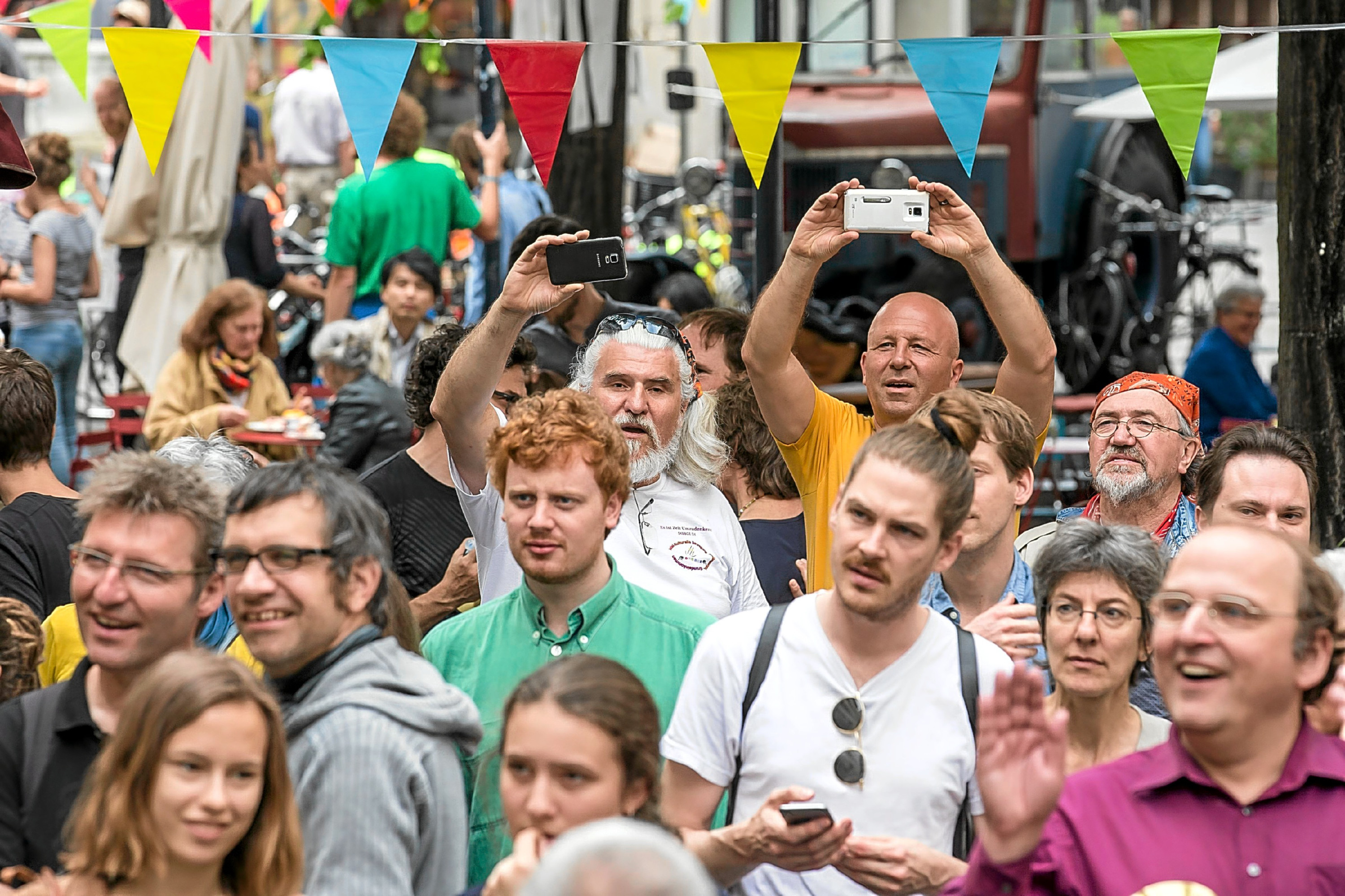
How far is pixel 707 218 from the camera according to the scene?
12812 millimetres

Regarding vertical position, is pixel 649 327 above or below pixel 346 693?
above

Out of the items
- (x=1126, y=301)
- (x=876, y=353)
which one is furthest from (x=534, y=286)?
(x=1126, y=301)

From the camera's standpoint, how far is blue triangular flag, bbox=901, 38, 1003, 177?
5.33 m

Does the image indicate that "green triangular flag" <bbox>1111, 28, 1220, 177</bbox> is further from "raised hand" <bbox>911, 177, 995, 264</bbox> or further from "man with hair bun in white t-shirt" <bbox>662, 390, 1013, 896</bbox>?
"man with hair bun in white t-shirt" <bbox>662, 390, 1013, 896</bbox>

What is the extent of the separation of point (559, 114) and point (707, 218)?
719 centimetres

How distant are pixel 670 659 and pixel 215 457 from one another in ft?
4.64

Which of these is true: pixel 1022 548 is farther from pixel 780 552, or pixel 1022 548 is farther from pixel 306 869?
pixel 306 869

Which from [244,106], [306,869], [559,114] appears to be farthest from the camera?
[244,106]

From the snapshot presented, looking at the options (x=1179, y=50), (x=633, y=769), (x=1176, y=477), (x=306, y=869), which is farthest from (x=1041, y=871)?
(x=1179, y=50)

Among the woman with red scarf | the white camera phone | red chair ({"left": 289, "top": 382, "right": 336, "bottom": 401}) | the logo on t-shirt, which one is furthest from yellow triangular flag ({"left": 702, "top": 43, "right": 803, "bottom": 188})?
red chair ({"left": 289, "top": 382, "right": 336, "bottom": 401})

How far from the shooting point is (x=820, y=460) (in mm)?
4633

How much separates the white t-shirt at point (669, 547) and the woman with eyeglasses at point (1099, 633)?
93 cm

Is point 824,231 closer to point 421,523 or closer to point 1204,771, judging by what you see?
point 421,523

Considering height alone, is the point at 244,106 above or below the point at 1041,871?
above
